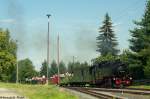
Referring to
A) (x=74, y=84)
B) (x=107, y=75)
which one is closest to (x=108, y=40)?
(x=74, y=84)

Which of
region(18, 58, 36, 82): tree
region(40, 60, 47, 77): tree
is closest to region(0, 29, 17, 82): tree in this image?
region(18, 58, 36, 82): tree

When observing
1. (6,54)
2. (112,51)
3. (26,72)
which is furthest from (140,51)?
(26,72)

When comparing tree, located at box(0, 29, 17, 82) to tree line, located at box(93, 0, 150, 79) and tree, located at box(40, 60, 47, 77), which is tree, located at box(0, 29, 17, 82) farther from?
tree, located at box(40, 60, 47, 77)

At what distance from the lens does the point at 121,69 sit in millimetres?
51625

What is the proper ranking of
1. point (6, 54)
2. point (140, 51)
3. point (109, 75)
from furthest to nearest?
point (6, 54) < point (140, 51) < point (109, 75)

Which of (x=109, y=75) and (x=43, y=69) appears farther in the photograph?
(x=43, y=69)

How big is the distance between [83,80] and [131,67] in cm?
803

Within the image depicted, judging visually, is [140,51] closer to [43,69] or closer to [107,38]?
[107,38]

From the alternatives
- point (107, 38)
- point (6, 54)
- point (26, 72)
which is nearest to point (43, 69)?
point (26, 72)

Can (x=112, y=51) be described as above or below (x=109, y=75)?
above

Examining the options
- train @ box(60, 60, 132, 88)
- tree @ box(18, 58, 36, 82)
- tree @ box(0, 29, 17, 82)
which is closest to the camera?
train @ box(60, 60, 132, 88)

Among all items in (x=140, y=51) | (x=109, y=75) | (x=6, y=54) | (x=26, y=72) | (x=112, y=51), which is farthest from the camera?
(x=26, y=72)

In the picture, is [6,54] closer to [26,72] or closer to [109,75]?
[109,75]

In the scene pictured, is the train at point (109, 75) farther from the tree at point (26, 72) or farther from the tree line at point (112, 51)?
the tree at point (26, 72)
